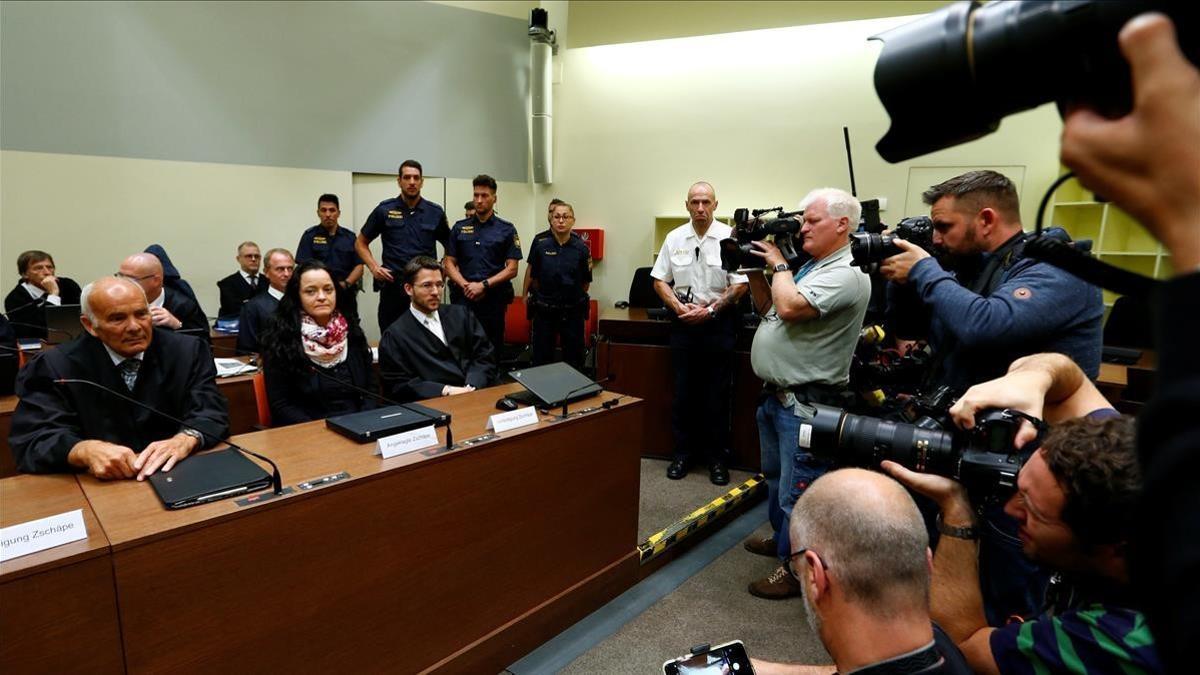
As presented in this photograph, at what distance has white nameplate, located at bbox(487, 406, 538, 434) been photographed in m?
1.87

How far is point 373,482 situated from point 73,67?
4341 mm

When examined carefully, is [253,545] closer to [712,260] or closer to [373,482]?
[373,482]

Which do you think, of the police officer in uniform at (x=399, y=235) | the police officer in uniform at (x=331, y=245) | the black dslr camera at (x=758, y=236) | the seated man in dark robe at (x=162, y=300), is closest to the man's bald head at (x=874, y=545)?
the black dslr camera at (x=758, y=236)

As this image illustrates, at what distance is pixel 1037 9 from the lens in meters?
0.43

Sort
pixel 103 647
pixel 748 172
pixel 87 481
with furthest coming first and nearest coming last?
pixel 748 172 → pixel 87 481 → pixel 103 647

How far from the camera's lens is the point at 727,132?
5.47 m

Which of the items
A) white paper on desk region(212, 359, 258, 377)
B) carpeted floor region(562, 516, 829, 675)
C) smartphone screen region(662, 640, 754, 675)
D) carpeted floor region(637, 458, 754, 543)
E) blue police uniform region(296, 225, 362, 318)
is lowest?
carpeted floor region(562, 516, 829, 675)

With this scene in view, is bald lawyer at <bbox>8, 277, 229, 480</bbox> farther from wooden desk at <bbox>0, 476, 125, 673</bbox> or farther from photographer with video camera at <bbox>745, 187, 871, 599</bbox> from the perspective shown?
photographer with video camera at <bbox>745, 187, 871, 599</bbox>

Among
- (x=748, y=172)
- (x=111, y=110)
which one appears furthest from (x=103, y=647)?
(x=748, y=172)

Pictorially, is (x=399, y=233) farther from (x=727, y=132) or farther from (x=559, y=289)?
(x=727, y=132)

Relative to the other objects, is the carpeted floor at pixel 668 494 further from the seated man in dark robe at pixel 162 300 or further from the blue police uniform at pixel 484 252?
the seated man in dark robe at pixel 162 300

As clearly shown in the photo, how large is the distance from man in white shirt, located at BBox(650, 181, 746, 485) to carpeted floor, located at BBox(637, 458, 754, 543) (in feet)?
0.21

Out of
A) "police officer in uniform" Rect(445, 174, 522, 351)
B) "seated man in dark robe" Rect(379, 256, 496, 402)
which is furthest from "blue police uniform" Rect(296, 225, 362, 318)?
"seated man in dark robe" Rect(379, 256, 496, 402)

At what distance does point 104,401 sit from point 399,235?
2.78m
